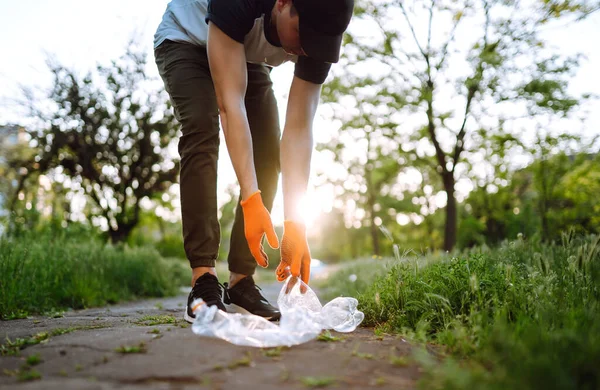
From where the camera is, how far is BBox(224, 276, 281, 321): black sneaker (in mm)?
2594

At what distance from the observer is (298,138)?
268 centimetres

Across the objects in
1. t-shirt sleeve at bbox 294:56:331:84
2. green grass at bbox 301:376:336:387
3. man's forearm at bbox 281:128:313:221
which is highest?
t-shirt sleeve at bbox 294:56:331:84

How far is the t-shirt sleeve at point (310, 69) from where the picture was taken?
8.33 ft

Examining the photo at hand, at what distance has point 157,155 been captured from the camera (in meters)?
10.5

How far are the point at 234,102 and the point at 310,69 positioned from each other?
48 cm

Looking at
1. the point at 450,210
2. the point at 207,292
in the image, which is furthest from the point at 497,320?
the point at 450,210

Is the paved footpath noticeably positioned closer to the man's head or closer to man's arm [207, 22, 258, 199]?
man's arm [207, 22, 258, 199]

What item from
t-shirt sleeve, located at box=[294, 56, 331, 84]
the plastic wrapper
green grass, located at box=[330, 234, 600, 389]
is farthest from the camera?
t-shirt sleeve, located at box=[294, 56, 331, 84]

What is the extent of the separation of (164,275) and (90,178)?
485 cm

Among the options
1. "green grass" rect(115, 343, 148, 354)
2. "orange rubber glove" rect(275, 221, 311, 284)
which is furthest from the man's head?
"green grass" rect(115, 343, 148, 354)

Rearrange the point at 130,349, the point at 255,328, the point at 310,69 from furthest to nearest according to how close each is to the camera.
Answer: the point at 310,69
the point at 255,328
the point at 130,349

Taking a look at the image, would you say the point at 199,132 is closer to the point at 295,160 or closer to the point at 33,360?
the point at 295,160

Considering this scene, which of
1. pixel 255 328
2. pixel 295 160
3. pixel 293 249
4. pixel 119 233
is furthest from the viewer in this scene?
pixel 119 233

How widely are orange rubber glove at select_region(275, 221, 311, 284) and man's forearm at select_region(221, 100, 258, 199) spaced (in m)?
0.28
